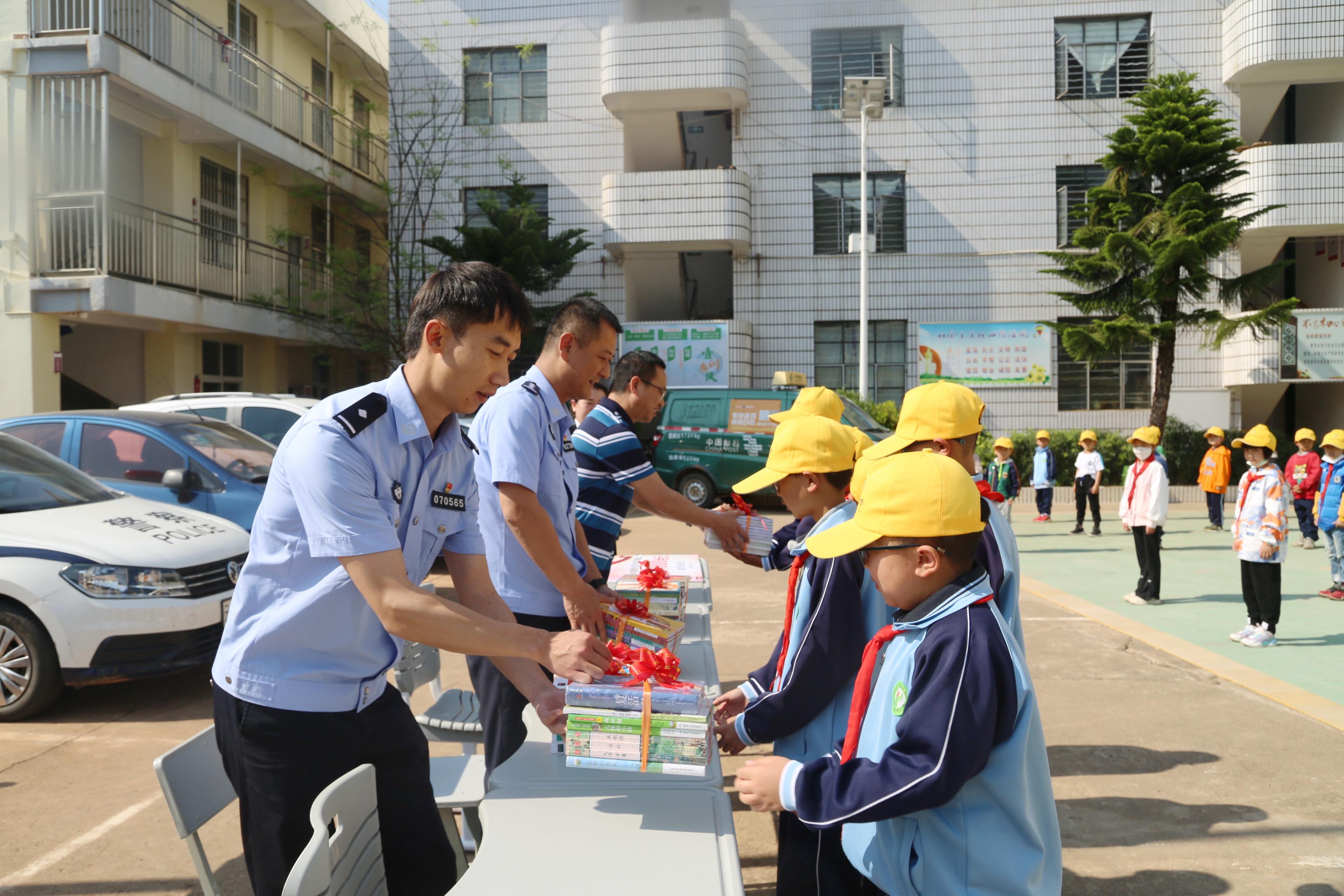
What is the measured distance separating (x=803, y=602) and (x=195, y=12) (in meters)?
17.0

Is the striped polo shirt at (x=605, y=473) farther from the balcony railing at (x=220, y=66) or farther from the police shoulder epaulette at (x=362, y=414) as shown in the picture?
the balcony railing at (x=220, y=66)

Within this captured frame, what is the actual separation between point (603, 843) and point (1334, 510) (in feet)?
30.2

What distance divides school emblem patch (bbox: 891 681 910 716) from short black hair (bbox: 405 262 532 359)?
1140 millimetres

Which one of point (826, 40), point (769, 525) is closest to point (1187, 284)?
point (826, 40)

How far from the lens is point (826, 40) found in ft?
65.1

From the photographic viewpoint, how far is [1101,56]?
19.5 m

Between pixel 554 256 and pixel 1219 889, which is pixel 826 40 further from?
pixel 1219 889

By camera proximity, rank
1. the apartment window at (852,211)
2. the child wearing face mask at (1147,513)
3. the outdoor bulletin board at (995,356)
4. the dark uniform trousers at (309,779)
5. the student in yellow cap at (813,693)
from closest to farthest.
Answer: the dark uniform trousers at (309,779)
the student in yellow cap at (813,693)
the child wearing face mask at (1147,513)
the outdoor bulletin board at (995,356)
the apartment window at (852,211)

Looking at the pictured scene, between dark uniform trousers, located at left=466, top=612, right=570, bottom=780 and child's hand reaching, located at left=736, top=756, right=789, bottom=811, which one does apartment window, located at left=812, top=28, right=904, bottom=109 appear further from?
child's hand reaching, located at left=736, top=756, right=789, bottom=811

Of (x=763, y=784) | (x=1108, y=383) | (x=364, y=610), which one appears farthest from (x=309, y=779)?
(x=1108, y=383)

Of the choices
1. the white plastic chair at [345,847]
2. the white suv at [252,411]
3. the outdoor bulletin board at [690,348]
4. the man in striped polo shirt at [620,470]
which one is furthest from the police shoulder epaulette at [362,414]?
the outdoor bulletin board at [690,348]

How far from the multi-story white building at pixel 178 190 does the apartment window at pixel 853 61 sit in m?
9.43

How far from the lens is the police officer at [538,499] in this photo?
295 centimetres

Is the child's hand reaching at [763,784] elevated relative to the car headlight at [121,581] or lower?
elevated
